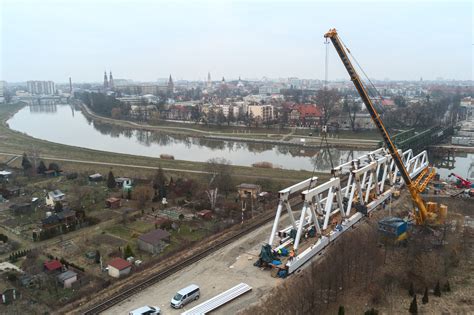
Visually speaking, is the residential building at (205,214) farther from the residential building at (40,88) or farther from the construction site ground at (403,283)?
the residential building at (40,88)

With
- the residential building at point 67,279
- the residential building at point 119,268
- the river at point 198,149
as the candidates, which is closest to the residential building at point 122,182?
the residential building at point 119,268

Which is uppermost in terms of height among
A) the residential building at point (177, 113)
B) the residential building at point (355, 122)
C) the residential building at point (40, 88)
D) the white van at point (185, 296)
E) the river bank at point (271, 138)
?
the residential building at point (40, 88)

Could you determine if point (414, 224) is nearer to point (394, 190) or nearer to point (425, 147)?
point (394, 190)

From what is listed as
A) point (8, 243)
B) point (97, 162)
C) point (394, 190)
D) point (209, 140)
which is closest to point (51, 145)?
point (97, 162)

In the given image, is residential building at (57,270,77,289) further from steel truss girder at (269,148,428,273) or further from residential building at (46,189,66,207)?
residential building at (46,189,66,207)

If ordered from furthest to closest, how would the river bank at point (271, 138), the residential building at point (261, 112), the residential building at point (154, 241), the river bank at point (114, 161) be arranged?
the residential building at point (261, 112) < the river bank at point (271, 138) < the river bank at point (114, 161) < the residential building at point (154, 241)

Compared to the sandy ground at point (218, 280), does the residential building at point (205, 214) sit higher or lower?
higher

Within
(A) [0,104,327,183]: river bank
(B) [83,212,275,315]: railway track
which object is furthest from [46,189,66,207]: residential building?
(B) [83,212,275,315]: railway track
